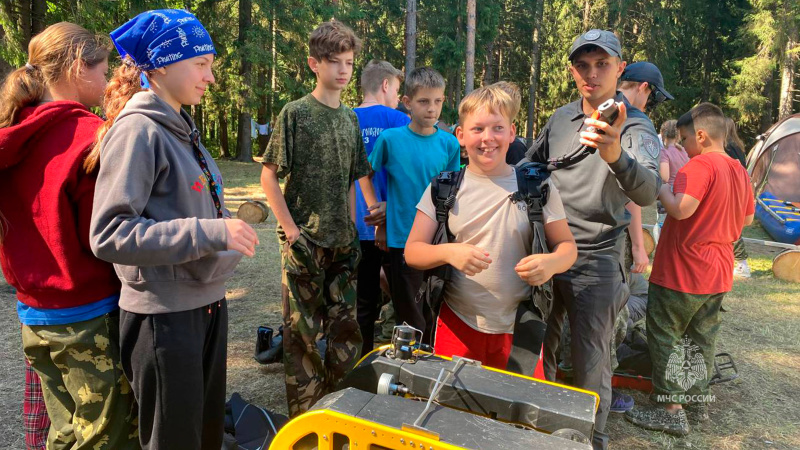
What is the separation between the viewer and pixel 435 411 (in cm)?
137

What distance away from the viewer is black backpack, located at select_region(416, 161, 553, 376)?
7.54ft

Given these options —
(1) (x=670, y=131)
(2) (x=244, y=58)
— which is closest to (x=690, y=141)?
(1) (x=670, y=131)

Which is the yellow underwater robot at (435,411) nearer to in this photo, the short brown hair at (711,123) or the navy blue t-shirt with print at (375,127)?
the navy blue t-shirt with print at (375,127)

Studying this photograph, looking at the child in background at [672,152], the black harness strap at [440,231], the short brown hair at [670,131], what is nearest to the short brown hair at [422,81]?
the black harness strap at [440,231]

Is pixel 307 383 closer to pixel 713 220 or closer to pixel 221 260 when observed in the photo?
pixel 221 260

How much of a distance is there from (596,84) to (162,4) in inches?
572

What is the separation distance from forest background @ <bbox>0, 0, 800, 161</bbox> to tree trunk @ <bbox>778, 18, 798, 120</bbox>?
0.05 meters

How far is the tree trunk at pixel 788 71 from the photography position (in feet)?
62.6

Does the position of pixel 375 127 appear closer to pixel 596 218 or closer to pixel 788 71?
pixel 596 218

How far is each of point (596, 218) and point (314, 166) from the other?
164cm

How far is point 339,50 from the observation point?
3119mm

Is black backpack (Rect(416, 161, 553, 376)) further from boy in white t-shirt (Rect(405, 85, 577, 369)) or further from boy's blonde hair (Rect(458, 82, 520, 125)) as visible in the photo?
boy's blonde hair (Rect(458, 82, 520, 125))

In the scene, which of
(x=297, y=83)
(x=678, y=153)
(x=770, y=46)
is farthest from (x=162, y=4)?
(x=770, y=46)

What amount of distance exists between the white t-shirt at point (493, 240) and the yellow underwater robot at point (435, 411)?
684mm
